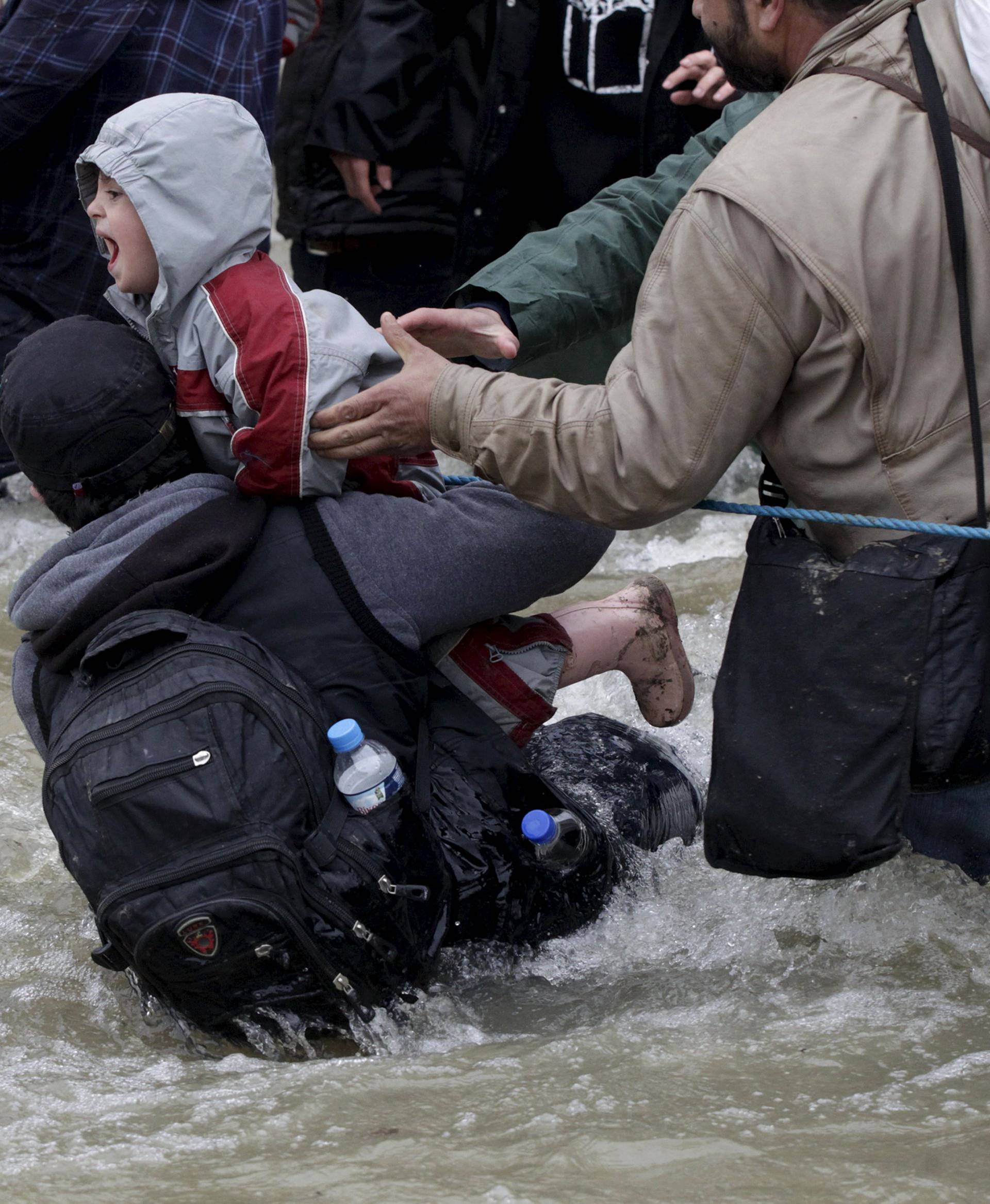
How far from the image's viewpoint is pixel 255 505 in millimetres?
2459

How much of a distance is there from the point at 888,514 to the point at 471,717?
2.70 ft

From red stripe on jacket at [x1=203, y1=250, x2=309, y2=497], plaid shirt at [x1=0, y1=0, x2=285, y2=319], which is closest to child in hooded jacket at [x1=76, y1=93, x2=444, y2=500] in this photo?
red stripe on jacket at [x1=203, y1=250, x2=309, y2=497]

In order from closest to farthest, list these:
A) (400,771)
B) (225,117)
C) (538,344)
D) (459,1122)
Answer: (459,1122) → (400,771) → (225,117) → (538,344)

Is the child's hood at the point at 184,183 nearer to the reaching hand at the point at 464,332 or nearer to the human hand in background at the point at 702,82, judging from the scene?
the reaching hand at the point at 464,332

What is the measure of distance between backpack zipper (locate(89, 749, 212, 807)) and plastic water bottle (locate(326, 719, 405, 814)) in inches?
9.0

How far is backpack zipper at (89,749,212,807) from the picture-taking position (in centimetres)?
220

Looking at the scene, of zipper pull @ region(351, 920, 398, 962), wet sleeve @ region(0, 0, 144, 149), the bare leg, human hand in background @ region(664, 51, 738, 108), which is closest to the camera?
zipper pull @ region(351, 920, 398, 962)

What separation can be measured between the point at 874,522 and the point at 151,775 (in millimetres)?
1097

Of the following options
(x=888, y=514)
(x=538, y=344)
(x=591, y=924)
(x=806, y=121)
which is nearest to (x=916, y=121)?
(x=806, y=121)

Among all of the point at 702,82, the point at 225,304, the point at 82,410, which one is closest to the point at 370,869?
the point at 82,410

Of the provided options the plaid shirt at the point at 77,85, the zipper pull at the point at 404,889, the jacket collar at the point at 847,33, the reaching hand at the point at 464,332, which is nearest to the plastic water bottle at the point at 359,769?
the zipper pull at the point at 404,889

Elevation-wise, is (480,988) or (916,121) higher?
(916,121)

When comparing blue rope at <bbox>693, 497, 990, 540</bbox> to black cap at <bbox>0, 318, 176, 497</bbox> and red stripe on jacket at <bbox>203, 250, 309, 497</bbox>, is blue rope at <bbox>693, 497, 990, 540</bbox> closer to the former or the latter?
red stripe on jacket at <bbox>203, 250, 309, 497</bbox>

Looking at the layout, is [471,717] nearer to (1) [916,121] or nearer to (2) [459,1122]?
(2) [459,1122]
